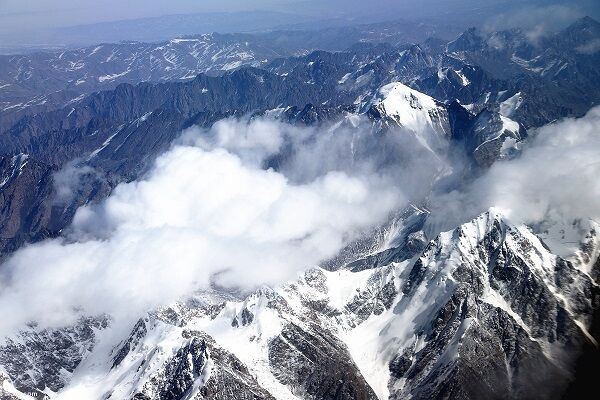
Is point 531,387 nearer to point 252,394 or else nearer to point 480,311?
point 480,311

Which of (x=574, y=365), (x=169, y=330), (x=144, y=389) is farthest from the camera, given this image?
(x=169, y=330)

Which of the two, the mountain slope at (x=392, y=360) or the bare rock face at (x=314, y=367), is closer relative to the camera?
the mountain slope at (x=392, y=360)

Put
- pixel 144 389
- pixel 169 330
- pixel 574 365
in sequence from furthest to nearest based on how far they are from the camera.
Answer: pixel 169 330 < pixel 574 365 < pixel 144 389

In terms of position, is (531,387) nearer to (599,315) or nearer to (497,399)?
(497,399)

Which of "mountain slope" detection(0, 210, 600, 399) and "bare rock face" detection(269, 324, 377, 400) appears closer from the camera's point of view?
"mountain slope" detection(0, 210, 600, 399)

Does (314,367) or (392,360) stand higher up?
(314,367)

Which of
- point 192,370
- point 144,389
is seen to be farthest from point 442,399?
point 144,389

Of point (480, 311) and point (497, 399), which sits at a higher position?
point (480, 311)

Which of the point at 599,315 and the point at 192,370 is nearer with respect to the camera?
the point at 192,370

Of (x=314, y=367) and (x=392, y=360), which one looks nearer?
(x=314, y=367)
